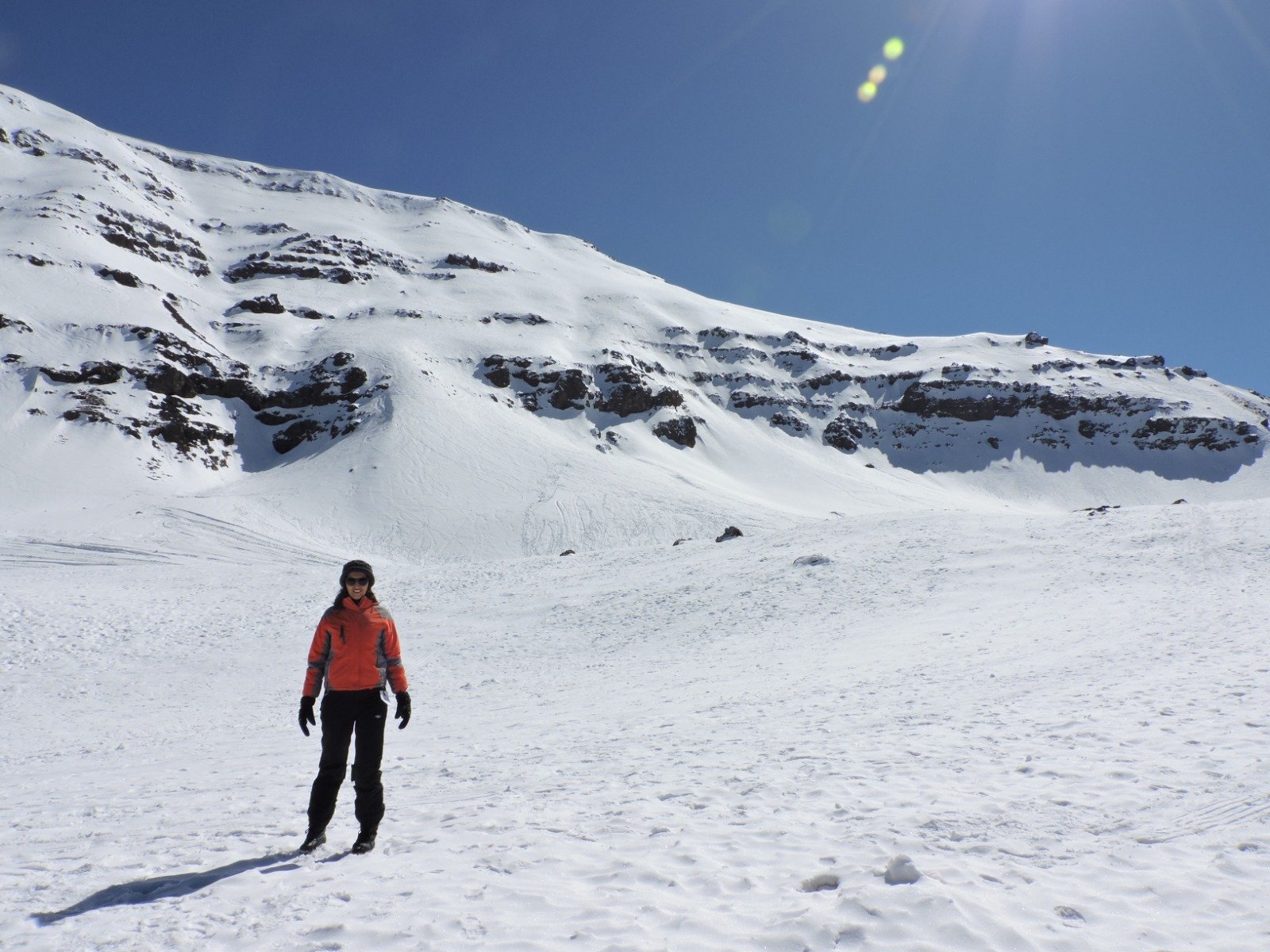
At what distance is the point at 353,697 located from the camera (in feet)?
19.2

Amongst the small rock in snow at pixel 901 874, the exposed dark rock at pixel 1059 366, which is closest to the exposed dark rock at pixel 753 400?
the exposed dark rock at pixel 1059 366

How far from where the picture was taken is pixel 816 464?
3693 inches

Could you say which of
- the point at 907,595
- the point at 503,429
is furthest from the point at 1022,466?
the point at 907,595

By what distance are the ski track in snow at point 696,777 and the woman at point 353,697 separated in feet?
1.38

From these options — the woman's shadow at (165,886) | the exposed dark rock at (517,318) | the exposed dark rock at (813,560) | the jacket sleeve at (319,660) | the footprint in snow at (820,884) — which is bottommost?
the woman's shadow at (165,886)

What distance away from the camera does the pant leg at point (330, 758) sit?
5.74 m

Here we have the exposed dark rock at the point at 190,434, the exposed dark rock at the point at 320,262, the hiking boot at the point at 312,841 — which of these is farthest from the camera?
the exposed dark rock at the point at 320,262

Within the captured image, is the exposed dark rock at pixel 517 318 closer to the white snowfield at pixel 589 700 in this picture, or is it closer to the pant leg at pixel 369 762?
the white snowfield at pixel 589 700

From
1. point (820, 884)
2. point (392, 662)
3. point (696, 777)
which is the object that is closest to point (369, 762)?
point (392, 662)

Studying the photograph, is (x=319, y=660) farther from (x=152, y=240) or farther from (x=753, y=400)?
(x=152, y=240)

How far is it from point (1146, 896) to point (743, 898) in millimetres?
2657

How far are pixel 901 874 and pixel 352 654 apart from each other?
4.67 metres

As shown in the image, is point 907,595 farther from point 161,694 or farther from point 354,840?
point 161,694

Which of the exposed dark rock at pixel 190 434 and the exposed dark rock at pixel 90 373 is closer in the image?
the exposed dark rock at pixel 90 373
